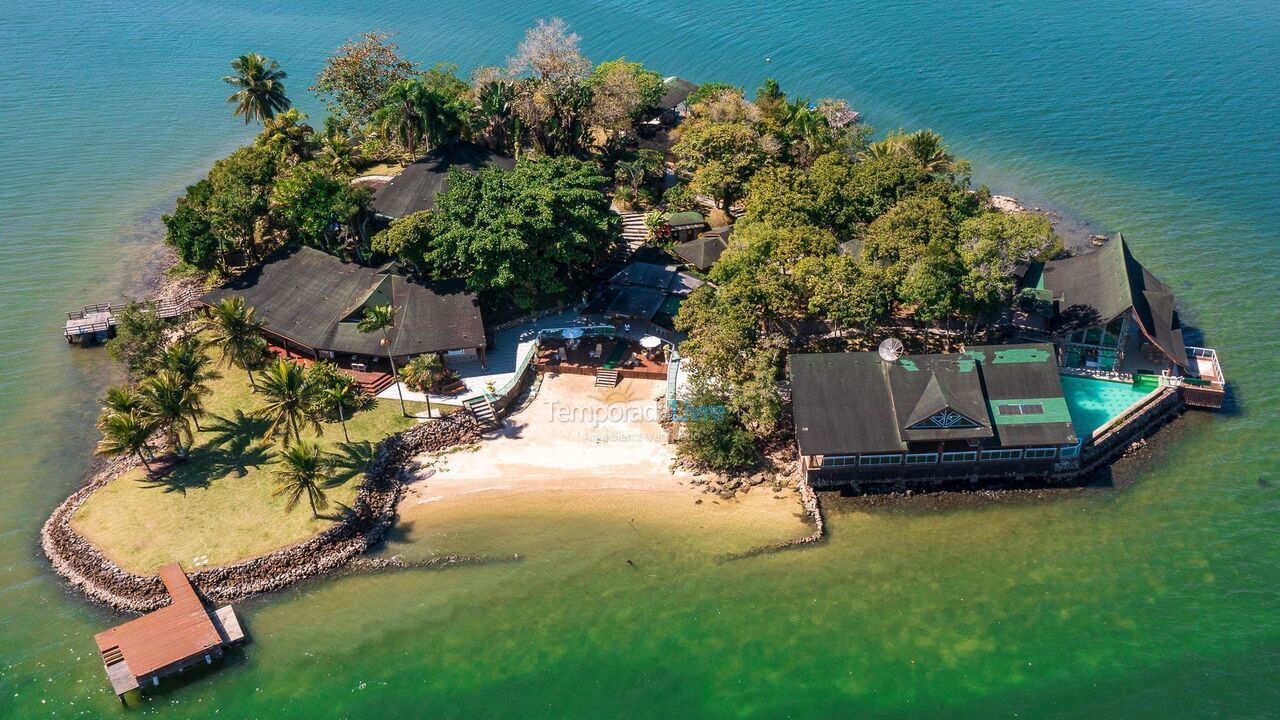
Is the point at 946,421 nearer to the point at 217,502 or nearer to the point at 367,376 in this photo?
the point at 367,376

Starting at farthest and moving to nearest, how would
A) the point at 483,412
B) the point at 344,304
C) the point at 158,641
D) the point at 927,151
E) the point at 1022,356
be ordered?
the point at 927,151
the point at 344,304
the point at 483,412
the point at 1022,356
the point at 158,641

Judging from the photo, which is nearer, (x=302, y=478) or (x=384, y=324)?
(x=302, y=478)

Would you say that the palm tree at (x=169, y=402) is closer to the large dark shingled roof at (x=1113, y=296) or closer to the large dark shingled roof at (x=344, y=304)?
the large dark shingled roof at (x=344, y=304)

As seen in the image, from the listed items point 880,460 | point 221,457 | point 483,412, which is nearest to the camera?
point 880,460

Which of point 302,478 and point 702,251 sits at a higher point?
point 702,251

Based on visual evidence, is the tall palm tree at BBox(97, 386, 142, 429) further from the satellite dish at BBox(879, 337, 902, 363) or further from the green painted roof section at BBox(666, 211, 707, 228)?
the satellite dish at BBox(879, 337, 902, 363)

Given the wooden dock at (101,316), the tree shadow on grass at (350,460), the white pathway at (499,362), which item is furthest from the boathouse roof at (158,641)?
the wooden dock at (101,316)

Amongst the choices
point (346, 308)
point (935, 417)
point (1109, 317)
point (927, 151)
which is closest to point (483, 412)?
point (346, 308)
